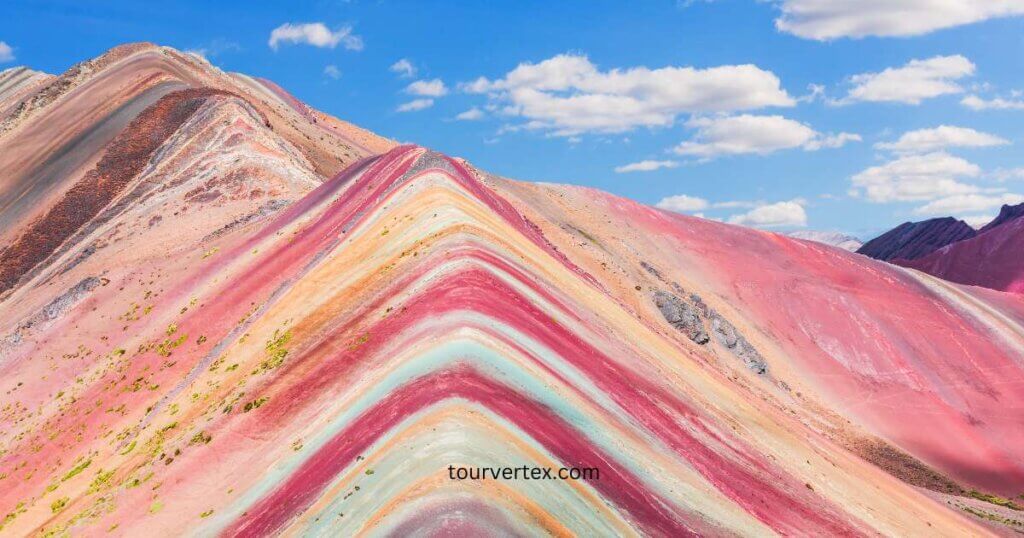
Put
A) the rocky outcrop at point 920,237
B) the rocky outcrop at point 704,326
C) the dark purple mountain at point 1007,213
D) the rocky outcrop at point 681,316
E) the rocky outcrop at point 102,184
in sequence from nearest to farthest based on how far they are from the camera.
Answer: the rocky outcrop at point 681,316, the rocky outcrop at point 704,326, the rocky outcrop at point 102,184, the dark purple mountain at point 1007,213, the rocky outcrop at point 920,237

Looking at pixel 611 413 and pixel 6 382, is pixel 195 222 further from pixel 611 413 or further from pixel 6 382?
pixel 611 413

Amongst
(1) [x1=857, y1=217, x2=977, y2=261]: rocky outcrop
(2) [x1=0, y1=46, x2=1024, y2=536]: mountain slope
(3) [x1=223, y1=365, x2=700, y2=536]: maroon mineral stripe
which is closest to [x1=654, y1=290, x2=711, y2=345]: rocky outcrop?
(2) [x1=0, y1=46, x2=1024, y2=536]: mountain slope

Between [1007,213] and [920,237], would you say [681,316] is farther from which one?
[920,237]

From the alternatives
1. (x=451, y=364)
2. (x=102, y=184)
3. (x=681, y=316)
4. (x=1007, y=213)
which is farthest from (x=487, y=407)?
(x=1007, y=213)

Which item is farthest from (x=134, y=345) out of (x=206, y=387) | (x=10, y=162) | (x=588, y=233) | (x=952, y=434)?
(x=10, y=162)

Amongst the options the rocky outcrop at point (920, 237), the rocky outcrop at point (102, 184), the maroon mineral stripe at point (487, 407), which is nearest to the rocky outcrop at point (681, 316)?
the maroon mineral stripe at point (487, 407)

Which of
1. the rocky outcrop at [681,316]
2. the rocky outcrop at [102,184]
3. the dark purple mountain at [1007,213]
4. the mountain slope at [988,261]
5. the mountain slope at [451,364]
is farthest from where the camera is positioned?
the dark purple mountain at [1007,213]

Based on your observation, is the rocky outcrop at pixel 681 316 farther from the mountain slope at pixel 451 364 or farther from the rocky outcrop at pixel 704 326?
the mountain slope at pixel 451 364
